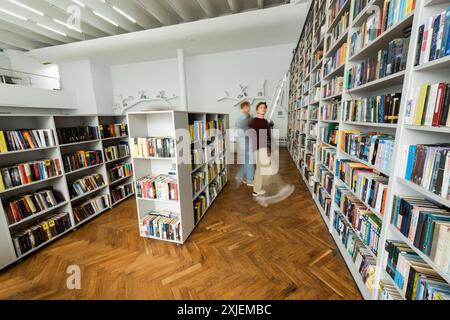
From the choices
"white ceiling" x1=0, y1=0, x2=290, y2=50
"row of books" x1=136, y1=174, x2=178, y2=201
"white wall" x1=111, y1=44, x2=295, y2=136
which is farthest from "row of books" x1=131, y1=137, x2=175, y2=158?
"white wall" x1=111, y1=44, x2=295, y2=136

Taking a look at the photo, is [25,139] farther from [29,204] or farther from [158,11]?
[158,11]

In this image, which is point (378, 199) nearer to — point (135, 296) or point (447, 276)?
point (447, 276)

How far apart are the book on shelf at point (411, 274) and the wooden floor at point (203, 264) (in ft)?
1.84

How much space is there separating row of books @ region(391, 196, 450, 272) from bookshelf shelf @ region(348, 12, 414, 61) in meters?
1.12

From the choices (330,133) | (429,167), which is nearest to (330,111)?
(330,133)

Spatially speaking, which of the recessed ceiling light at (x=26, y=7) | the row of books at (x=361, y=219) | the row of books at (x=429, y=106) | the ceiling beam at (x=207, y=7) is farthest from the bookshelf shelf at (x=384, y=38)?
the recessed ceiling light at (x=26, y=7)

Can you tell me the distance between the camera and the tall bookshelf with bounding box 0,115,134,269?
6.55ft

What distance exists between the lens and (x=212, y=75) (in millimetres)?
7199

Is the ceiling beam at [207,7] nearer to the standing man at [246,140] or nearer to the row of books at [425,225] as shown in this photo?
the standing man at [246,140]

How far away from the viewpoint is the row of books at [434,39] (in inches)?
35.7

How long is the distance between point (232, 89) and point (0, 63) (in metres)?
8.36

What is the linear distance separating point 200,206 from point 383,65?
2.47 m
